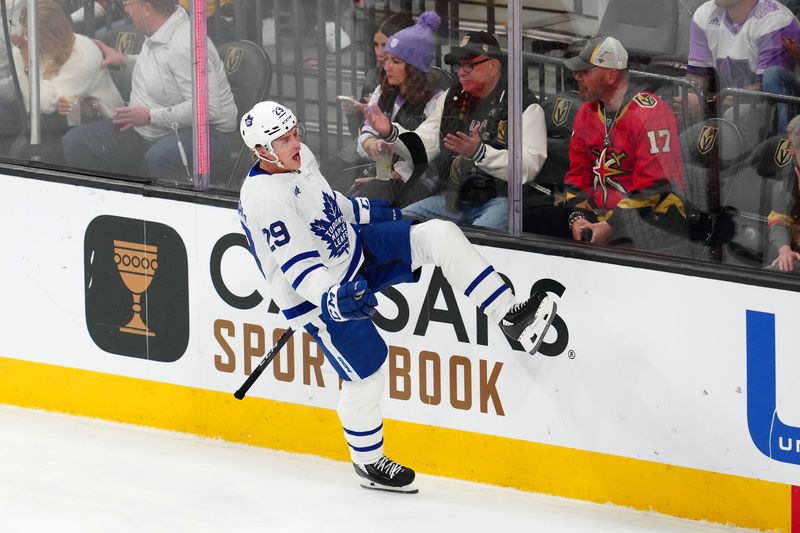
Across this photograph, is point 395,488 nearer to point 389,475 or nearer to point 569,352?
point 389,475

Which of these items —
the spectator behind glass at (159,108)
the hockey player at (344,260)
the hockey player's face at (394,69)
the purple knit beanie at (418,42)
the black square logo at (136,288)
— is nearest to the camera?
the hockey player at (344,260)

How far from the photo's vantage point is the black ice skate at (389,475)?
460cm

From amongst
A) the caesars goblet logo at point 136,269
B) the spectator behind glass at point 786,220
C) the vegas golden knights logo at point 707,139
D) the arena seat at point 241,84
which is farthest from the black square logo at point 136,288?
the spectator behind glass at point 786,220

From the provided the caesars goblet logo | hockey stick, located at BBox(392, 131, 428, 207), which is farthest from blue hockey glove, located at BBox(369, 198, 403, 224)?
the caesars goblet logo

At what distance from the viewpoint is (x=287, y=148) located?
425cm

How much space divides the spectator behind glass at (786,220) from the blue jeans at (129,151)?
187 cm

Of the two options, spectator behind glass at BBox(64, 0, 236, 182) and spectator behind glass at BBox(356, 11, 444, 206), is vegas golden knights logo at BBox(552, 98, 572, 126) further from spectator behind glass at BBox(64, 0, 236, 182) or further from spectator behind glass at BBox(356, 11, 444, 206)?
spectator behind glass at BBox(64, 0, 236, 182)

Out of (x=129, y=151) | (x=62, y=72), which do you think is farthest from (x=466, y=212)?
(x=62, y=72)

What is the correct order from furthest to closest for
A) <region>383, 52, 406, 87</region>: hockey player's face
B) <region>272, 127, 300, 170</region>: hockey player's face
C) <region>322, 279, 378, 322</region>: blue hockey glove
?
<region>383, 52, 406, 87</region>: hockey player's face < <region>272, 127, 300, 170</region>: hockey player's face < <region>322, 279, 378, 322</region>: blue hockey glove

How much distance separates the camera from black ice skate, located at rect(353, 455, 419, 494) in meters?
4.60

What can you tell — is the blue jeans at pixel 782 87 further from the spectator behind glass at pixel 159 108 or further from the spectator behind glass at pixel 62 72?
the spectator behind glass at pixel 62 72

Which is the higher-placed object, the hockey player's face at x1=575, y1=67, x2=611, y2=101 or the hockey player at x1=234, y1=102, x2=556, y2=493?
the hockey player's face at x1=575, y1=67, x2=611, y2=101

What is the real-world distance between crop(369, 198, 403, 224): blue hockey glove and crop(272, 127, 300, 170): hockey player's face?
32cm

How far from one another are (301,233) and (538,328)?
0.72 m
